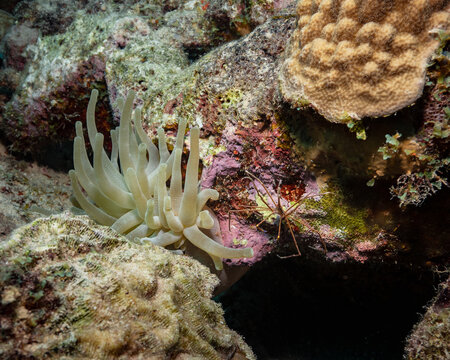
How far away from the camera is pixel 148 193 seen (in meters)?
2.43

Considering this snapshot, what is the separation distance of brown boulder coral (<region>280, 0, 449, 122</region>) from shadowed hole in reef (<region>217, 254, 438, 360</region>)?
200cm

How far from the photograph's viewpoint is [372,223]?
7.11 feet

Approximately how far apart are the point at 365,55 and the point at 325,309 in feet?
10.7

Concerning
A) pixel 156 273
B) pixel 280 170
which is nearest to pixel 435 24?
pixel 280 170

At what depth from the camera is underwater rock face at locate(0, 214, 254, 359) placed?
121 centimetres

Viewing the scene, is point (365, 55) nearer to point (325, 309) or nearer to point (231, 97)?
point (231, 97)

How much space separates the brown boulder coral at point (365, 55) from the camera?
5.18 ft

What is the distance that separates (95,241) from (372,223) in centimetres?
177

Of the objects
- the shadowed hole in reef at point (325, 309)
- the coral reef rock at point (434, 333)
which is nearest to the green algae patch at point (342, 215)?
the coral reef rock at point (434, 333)

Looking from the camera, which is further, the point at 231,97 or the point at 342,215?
the point at 231,97

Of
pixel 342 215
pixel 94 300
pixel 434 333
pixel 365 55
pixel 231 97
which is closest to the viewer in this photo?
pixel 94 300

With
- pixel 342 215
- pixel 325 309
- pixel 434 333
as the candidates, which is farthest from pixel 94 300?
pixel 325 309

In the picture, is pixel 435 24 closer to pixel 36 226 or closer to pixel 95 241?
pixel 95 241

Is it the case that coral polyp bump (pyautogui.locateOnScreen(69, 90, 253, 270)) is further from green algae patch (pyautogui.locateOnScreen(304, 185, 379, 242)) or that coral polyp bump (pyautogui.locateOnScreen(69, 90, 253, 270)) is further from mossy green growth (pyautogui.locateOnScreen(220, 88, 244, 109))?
green algae patch (pyautogui.locateOnScreen(304, 185, 379, 242))
